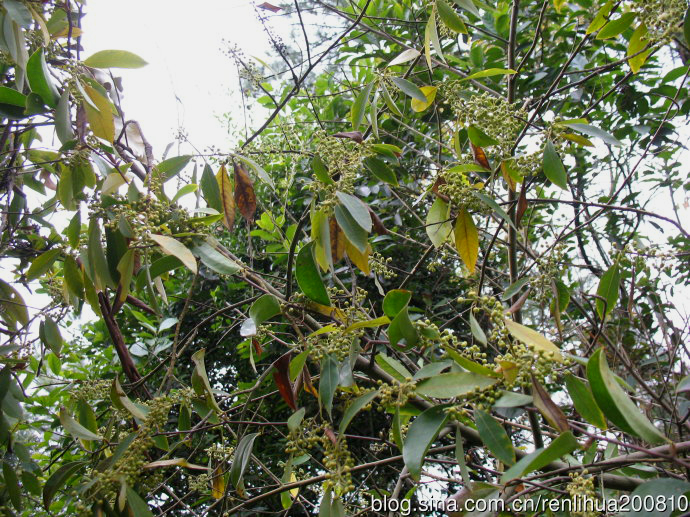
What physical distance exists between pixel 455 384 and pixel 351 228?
0.35 metres

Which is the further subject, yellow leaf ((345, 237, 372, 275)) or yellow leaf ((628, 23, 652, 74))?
yellow leaf ((628, 23, 652, 74))

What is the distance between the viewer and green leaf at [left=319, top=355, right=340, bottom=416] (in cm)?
92

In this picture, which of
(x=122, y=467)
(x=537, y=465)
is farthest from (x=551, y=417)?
(x=122, y=467)

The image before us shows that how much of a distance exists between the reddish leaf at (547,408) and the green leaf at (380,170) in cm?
55

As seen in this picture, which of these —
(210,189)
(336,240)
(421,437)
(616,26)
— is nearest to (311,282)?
(336,240)

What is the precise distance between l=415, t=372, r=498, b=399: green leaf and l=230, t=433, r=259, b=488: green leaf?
48 centimetres

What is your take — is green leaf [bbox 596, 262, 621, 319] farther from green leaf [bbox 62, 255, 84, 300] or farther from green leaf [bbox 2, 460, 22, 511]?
green leaf [bbox 2, 460, 22, 511]

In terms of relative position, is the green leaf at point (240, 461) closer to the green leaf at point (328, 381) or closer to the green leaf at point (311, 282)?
the green leaf at point (328, 381)

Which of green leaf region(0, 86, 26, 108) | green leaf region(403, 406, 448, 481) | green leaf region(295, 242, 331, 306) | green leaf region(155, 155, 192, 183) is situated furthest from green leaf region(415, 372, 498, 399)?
green leaf region(0, 86, 26, 108)

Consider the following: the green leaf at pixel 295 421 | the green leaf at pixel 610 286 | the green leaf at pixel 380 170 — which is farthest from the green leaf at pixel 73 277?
the green leaf at pixel 610 286

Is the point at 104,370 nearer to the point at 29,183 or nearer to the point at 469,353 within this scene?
the point at 29,183

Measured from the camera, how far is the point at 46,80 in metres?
1.16

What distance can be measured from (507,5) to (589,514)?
2.44 m

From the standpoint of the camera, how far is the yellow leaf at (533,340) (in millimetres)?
772
